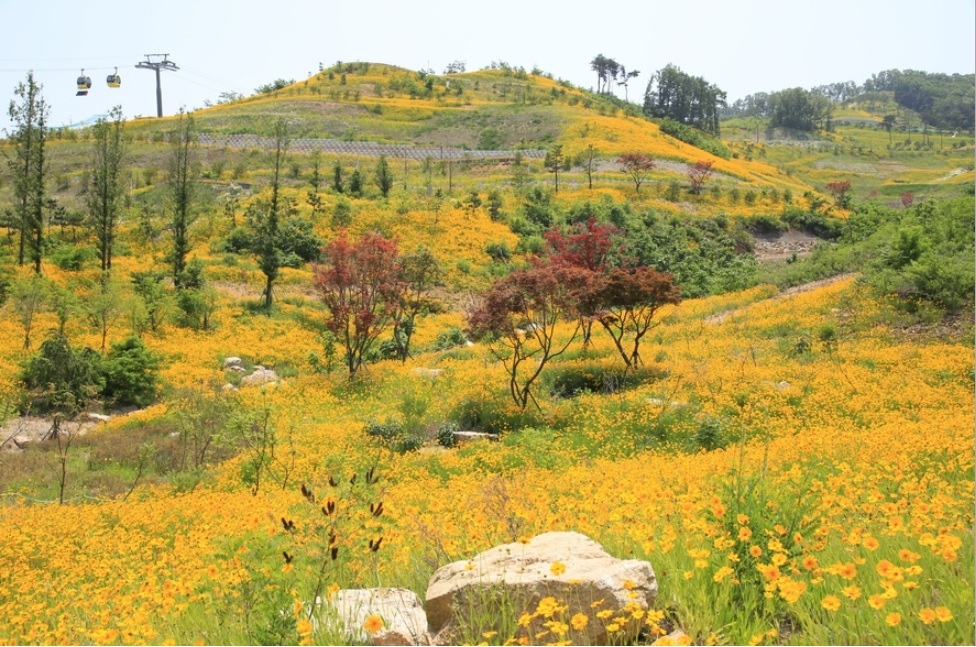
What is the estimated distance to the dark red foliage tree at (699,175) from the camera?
46594 mm

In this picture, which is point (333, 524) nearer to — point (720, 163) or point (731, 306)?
point (731, 306)

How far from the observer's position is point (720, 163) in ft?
201

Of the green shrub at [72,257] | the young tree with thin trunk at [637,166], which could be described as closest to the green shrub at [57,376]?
the green shrub at [72,257]

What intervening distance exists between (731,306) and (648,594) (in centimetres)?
2110

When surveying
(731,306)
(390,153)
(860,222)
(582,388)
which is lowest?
(582,388)

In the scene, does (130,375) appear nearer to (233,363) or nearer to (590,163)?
(233,363)

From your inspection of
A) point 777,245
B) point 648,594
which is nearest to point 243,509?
point 648,594

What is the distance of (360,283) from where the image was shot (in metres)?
18.9

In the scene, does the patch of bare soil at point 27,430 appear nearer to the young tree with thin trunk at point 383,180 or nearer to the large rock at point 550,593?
the large rock at point 550,593

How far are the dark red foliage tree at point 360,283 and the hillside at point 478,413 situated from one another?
12 cm

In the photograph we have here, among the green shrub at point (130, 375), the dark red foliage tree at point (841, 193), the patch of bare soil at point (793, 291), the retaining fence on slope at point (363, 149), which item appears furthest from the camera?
the retaining fence on slope at point (363, 149)

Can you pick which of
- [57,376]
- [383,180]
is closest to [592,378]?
[57,376]

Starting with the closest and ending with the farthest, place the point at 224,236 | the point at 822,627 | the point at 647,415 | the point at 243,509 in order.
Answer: the point at 822,627 < the point at 243,509 < the point at 647,415 < the point at 224,236

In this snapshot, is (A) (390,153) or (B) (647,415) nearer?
(B) (647,415)
